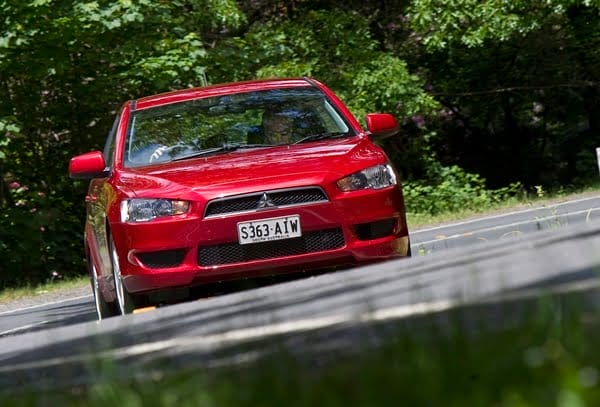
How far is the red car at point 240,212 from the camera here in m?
9.14

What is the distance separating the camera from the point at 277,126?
33.7 feet

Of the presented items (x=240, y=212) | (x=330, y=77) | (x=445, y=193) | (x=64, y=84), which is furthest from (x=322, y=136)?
(x=445, y=193)

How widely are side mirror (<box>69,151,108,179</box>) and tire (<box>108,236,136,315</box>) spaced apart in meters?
0.63

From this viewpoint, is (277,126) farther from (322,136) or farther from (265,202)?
(265,202)

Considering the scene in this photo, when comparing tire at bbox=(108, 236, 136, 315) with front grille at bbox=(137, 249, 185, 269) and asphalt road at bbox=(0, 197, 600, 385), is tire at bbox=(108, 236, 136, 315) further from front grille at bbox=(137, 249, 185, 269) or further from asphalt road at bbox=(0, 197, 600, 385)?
asphalt road at bbox=(0, 197, 600, 385)

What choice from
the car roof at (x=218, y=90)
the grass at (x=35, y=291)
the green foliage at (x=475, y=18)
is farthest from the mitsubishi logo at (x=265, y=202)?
the green foliage at (x=475, y=18)

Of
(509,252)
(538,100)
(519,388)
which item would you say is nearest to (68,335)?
(509,252)

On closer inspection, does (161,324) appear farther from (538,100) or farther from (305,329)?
(538,100)

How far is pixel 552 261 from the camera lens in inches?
223

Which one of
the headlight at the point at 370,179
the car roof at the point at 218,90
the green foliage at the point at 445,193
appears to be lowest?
the green foliage at the point at 445,193

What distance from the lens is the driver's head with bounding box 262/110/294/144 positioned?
10.2 metres

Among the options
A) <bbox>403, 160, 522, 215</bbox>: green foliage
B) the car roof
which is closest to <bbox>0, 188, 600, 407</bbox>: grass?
the car roof

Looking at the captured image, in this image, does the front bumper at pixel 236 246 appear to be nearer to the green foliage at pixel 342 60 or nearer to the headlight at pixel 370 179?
the headlight at pixel 370 179

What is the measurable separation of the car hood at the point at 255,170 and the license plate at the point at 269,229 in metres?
0.20
